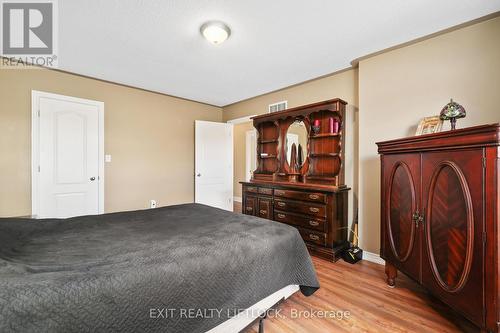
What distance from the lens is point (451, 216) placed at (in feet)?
4.94

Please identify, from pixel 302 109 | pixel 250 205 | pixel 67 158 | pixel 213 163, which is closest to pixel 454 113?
pixel 302 109

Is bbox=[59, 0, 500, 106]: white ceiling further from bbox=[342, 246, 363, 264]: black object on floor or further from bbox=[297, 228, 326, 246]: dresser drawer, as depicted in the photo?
bbox=[342, 246, 363, 264]: black object on floor

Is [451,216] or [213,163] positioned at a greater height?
[213,163]

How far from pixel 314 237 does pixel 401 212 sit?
111 centimetres

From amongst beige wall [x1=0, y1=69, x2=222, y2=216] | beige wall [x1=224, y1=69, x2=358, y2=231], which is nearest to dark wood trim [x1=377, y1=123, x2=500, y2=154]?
beige wall [x1=224, y1=69, x2=358, y2=231]

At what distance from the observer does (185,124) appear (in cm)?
448

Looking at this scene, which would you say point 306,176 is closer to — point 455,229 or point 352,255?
point 352,255

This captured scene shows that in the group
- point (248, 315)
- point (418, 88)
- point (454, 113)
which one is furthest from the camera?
point (418, 88)

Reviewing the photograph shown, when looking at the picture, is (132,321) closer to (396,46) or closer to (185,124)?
(396,46)

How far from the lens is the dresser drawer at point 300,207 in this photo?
278 centimetres

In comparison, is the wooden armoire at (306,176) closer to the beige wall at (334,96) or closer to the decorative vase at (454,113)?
the beige wall at (334,96)

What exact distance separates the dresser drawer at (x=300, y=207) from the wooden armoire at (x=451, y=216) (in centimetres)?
81

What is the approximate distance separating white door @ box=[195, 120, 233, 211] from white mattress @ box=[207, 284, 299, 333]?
3.20 meters

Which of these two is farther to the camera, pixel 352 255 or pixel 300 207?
pixel 300 207
